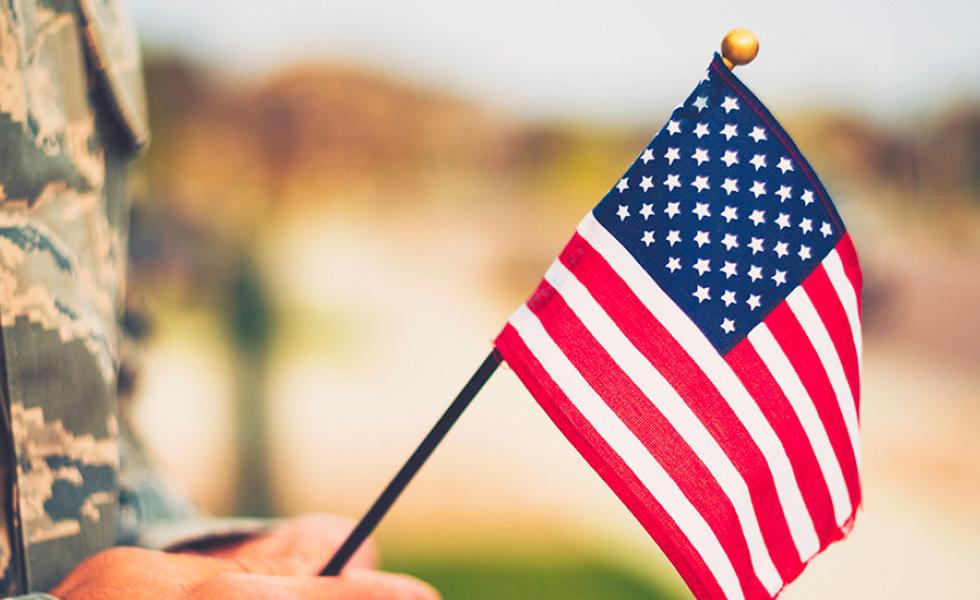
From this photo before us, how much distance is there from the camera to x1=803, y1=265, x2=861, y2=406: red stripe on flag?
1.34 metres

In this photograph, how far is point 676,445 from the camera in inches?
50.7

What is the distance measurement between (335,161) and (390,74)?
908mm

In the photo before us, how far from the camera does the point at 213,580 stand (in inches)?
42.6

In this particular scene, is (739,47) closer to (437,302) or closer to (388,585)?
(388,585)

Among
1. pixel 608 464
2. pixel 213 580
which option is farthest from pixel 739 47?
pixel 213 580

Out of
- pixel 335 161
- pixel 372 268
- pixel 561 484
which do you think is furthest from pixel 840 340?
pixel 372 268

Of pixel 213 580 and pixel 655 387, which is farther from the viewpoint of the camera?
pixel 655 387

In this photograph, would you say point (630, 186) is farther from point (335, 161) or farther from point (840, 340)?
point (335, 161)

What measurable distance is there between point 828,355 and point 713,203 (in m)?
0.31

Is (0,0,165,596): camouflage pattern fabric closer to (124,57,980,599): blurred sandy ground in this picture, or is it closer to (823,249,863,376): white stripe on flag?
(823,249,863,376): white stripe on flag

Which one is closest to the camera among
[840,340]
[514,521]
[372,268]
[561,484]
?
[840,340]

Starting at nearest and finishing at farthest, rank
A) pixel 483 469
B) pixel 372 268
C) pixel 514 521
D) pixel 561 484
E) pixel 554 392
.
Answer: pixel 554 392 < pixel 514 521 < pixel 561 484 < pixel 483 469 < pixel 372 268

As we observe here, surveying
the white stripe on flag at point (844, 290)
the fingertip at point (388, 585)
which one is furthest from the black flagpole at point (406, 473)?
the white stripe on flag at point (844, 290)

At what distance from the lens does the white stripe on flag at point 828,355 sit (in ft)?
4.37
